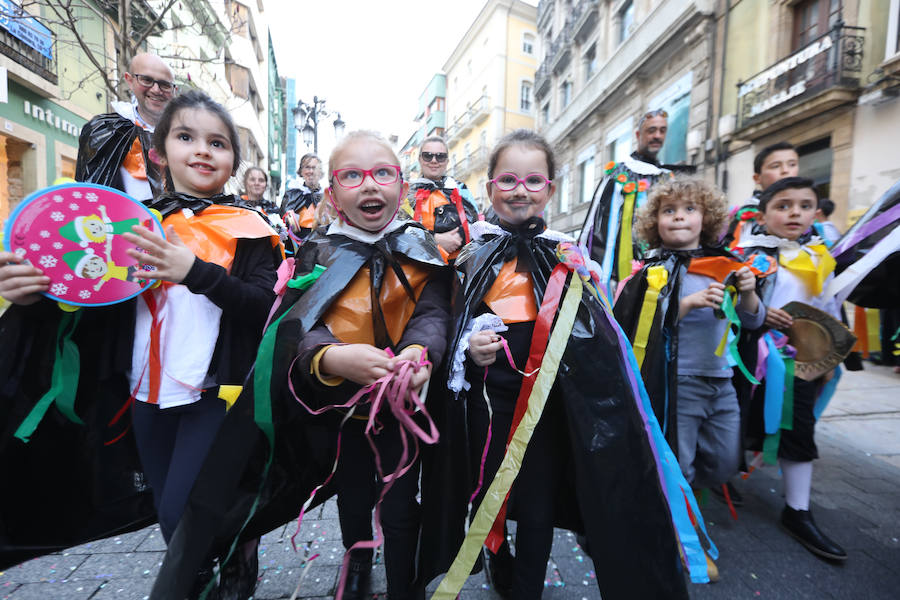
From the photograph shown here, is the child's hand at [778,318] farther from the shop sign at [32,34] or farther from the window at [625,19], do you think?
the window at [625,19]

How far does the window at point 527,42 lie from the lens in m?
29.2

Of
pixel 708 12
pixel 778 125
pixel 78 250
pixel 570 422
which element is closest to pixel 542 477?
pixel 570 422

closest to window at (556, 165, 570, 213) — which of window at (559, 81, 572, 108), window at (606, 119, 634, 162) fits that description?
window at (606, 119, 634, 162)

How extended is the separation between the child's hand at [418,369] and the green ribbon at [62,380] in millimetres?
1210

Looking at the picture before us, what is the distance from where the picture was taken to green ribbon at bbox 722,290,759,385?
2.05 meters

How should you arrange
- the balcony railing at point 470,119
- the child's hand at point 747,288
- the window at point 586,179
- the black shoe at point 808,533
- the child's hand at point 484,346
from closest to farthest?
the child's hand at point 484,346
the child's hand at point 747,288
the black shoe at point 808,533
the window at point 586,179
the balcony railing at point 470,119

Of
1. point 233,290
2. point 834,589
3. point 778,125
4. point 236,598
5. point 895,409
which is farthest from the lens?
point 778,125

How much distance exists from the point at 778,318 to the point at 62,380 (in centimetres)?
318

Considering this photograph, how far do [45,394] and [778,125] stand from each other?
11954 millimetres

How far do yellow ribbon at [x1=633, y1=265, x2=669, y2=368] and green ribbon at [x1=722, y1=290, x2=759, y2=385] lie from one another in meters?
0.28

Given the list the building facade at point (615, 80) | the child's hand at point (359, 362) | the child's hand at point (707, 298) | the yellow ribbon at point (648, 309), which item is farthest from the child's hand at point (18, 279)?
the building facade at point (615, 80)

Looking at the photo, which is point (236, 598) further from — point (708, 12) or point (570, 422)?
point (708, 12)

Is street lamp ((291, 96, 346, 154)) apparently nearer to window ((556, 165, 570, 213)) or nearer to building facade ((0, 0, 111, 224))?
building facade ((0, 0, 111, 224))

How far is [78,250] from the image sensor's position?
1.44m
